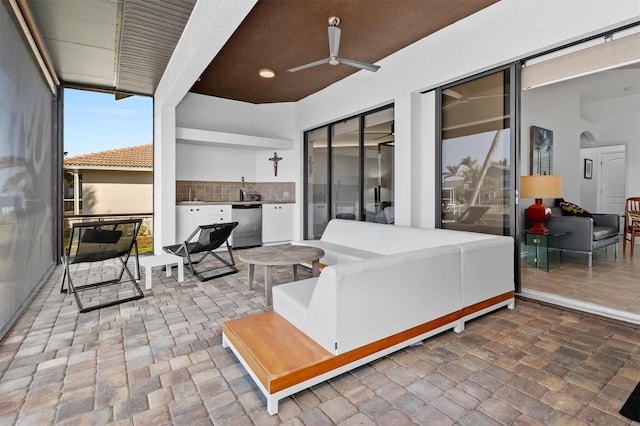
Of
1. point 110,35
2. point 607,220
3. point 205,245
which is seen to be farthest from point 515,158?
point 110,35

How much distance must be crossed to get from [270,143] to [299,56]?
2.39 m

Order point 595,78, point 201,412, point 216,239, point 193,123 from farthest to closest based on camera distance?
point 193,123, point 595,78, point 216,239, point 201,412

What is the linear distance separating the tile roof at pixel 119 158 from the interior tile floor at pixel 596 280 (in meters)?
6.08

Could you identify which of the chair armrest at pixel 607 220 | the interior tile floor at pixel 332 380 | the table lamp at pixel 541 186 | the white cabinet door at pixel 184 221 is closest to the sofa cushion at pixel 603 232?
the chair armrest at pixel 607 220

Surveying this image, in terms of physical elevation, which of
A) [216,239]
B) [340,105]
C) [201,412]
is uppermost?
[340,105]

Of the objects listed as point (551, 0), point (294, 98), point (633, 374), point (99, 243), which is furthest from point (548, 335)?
point (294, 98)

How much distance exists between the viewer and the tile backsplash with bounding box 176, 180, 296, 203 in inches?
252

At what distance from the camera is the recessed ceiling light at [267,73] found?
200 inches

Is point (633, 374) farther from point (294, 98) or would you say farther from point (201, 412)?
point (294, 98)

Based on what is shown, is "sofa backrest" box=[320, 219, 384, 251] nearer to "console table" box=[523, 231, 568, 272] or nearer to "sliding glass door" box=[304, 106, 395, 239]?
"sliding glass door" box=[304, 106, 395, 239]

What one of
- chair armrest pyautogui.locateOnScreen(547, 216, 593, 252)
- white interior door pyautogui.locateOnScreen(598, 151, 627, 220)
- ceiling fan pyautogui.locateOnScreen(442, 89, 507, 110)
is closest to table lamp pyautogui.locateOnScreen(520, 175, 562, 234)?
chair armrest pyautogui.locateOnScreen(547, 216, 593, 252)

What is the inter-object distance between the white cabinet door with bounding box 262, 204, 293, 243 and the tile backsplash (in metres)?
0.31

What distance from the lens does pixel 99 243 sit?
3.32 m

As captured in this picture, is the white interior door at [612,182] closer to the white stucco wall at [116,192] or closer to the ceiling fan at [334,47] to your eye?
the ceiling fan at [334,47]
